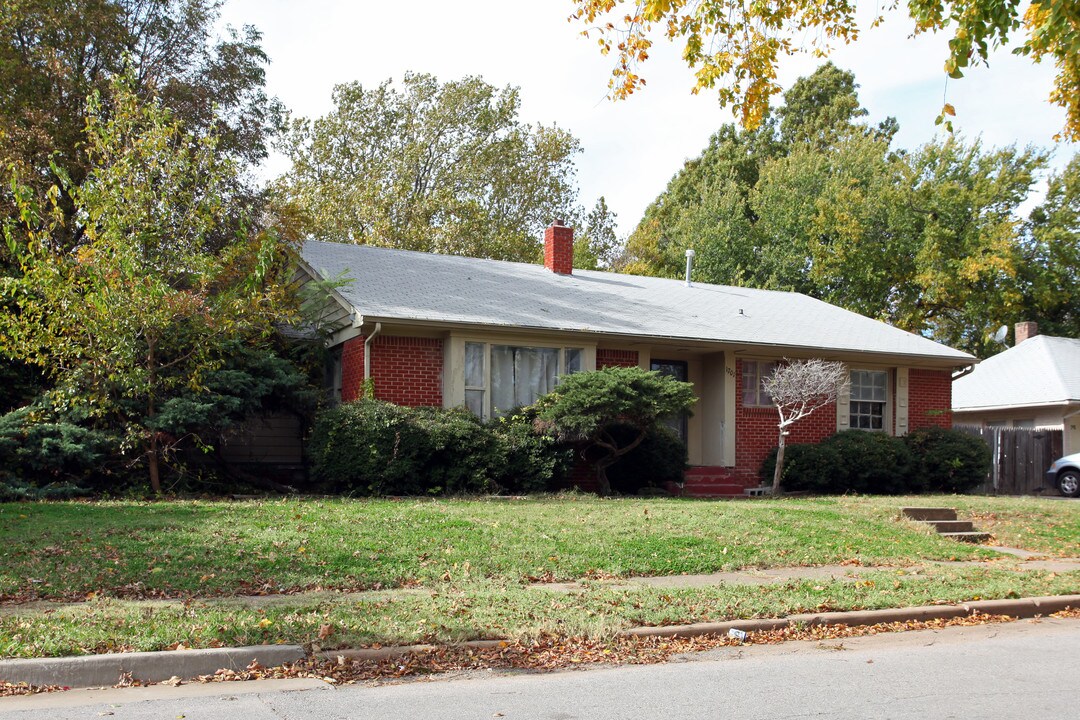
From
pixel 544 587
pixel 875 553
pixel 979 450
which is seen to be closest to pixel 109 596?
pixel 544 587

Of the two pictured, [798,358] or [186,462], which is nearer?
[186,462]

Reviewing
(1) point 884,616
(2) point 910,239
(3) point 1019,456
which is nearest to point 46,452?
(1) point 884,616

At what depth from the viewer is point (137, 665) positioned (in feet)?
20.8

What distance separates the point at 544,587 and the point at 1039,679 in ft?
14.0

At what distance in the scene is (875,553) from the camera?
12.0 m

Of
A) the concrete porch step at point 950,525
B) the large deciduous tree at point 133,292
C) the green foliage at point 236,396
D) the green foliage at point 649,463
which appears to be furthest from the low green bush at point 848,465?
the large deciduous tree at point 133,292

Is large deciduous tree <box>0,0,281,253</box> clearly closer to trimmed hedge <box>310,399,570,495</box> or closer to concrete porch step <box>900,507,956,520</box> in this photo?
trimmed hedge <box>310,399,570,495</box>

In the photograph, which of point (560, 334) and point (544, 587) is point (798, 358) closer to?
point (560, 334)

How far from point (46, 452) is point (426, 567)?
7654 mm

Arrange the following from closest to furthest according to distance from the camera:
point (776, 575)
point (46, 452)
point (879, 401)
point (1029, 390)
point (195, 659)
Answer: point (195, 659)
point (776, 575)
point (46, 452)
point (879, 401)
point (1029, 390)

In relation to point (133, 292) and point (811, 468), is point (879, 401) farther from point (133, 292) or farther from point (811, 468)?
point (133, 292)

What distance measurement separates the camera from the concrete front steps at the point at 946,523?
555 inches

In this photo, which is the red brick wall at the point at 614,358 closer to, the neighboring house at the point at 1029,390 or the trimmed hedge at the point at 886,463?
the trimmed hedge at the point at 886,463

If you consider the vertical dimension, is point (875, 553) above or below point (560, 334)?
below
